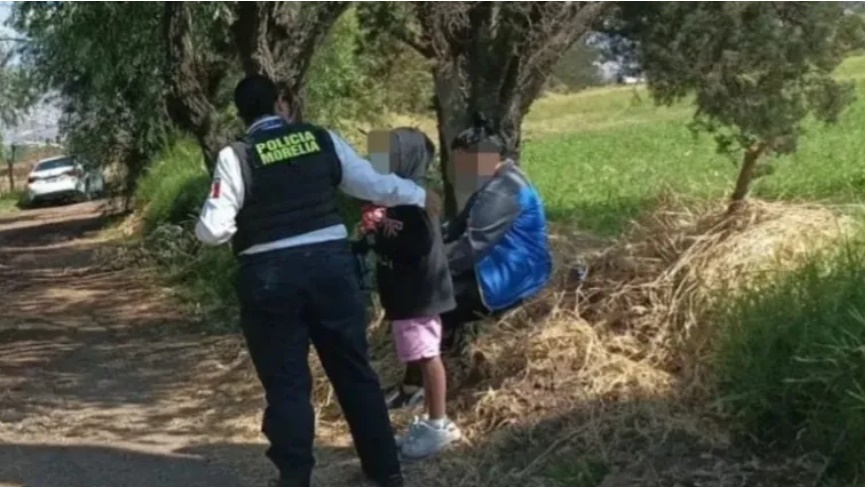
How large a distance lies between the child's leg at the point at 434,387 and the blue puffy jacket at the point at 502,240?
2.02 feet

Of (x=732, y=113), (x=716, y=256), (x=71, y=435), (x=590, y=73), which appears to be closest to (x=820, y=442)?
(x=716, y=256)

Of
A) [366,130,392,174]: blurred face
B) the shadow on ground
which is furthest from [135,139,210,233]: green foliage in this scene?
[366,130,392,174]: blurred face

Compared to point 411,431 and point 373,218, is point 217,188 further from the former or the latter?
point 411,431

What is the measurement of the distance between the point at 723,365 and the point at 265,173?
2058 mm

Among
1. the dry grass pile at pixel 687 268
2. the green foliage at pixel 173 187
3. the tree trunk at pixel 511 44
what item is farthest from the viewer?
the green foliage at pixel 173 187

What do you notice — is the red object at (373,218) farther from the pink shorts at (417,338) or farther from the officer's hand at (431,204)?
the pink shorts at (417,338)

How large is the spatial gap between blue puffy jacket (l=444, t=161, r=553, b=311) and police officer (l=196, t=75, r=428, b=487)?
0.94 metres

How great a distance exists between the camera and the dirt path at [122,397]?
7.80 metres

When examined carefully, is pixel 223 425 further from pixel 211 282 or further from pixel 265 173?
pixel 211 282

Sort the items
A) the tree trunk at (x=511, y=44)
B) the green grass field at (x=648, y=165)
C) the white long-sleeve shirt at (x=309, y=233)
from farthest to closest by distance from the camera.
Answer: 1. the green grass field at (x=648, y=165)
2. the tree trunk at (x=511, y=44)
3. the white long-sleeve shirt at (x=309, y=233)

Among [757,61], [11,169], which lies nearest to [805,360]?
[757,61]

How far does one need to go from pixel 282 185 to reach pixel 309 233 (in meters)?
0.23

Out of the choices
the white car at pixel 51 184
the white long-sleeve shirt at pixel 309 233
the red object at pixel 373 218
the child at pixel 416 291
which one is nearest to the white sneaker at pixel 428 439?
the child at pixel 416 291

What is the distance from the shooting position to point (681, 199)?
852 centimetres
